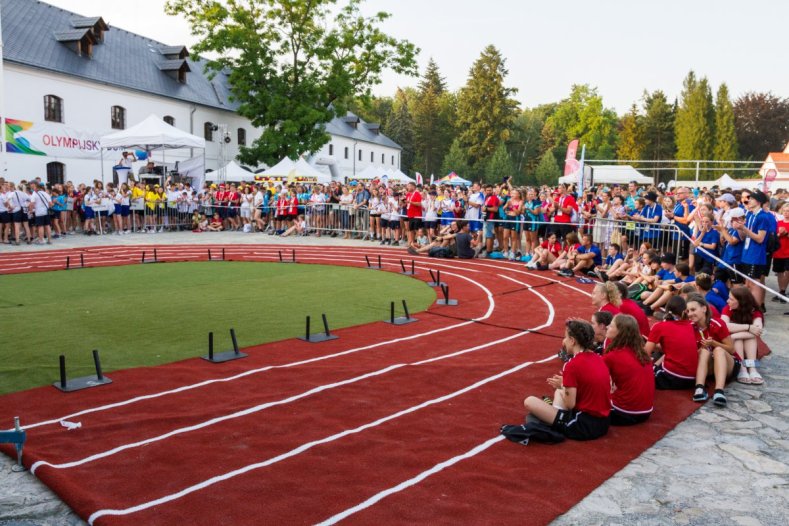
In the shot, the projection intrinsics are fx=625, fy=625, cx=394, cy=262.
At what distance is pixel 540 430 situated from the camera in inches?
214

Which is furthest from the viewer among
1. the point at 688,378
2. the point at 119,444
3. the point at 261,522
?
the point at 688,378

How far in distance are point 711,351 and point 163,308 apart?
854 cm

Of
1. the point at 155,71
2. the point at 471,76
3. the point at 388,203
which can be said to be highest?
the point at 471,76

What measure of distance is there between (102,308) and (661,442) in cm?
912

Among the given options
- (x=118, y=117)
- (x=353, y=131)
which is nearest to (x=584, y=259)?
(x=118, y=117)

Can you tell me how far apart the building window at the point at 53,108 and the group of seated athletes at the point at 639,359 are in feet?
110

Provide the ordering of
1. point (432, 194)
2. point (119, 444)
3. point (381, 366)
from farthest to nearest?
point (432, 194) < point (381, 366) < point (119, 444)

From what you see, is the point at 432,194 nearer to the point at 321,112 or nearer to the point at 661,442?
the point at 661,442

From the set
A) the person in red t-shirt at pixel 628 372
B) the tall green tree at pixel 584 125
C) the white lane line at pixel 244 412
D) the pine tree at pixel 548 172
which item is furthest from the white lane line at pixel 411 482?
the tall green tree at pixel 584 125

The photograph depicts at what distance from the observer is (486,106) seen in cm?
7931

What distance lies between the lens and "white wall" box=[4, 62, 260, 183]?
3064 centimetres

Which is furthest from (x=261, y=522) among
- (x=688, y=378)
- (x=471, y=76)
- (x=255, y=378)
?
(x=471, y=76)

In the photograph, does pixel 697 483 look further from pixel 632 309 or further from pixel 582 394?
pixel 632 309

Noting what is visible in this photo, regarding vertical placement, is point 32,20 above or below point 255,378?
above
